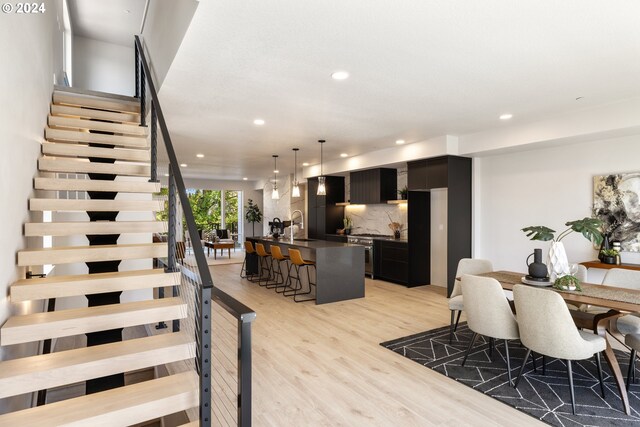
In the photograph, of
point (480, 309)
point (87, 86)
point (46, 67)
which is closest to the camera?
point (480, 309)

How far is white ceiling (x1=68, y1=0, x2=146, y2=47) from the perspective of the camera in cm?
549

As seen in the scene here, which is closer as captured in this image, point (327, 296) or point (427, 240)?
point (327, 296)

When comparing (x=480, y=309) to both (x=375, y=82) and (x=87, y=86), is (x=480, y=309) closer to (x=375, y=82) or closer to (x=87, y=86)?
(x=375, y=82)

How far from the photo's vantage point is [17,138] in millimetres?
Answer: 2365

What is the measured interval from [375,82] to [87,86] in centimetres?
584

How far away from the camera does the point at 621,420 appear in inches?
96.0

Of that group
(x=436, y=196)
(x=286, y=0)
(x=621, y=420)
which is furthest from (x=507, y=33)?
(x=436, y=196)

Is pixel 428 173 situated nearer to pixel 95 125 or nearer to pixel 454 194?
pixel 454 194

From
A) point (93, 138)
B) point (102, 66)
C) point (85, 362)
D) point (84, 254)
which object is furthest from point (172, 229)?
point (102, 66)

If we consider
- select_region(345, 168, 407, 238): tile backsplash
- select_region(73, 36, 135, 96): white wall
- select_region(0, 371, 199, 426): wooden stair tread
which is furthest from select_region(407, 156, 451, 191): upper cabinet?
select_region(73, 36, 135, 96): white wall

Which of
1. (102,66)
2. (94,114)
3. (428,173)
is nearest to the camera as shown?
(94,114)

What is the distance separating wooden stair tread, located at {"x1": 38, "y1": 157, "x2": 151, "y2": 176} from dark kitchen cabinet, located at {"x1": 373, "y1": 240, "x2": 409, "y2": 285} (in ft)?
16.4

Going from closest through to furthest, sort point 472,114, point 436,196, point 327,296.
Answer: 1. point 472,114
2. point 327,296
3. point 436,196

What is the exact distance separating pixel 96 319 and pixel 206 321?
41.1 inches
